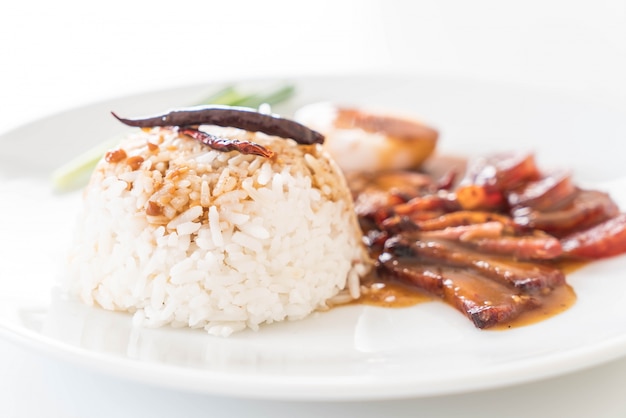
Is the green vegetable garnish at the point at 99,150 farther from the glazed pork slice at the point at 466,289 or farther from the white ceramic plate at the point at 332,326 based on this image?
the glazed pork slice at the point at 466,289

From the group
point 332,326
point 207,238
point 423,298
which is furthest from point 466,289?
point 207,238

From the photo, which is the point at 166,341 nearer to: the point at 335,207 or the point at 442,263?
the point at 335,207

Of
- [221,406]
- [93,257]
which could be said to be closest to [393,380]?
[221,406]

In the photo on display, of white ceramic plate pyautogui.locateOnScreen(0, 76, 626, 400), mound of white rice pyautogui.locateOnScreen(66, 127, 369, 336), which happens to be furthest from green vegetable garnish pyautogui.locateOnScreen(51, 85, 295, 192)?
mound of white rice pyautogui.locateOnScreen(66, 127, 369, 336)

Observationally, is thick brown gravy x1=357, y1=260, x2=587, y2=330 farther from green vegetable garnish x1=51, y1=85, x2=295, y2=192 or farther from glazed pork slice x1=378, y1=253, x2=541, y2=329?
green vegetable garnish x1=51, y1=85, x2=295, y2=192

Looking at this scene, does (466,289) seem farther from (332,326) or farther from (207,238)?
(207,238)

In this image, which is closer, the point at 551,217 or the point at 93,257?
the point at 93,257
